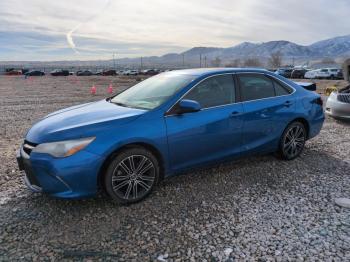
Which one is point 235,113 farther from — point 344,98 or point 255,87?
point 344,98

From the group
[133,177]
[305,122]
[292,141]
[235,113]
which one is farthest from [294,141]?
[133,177]

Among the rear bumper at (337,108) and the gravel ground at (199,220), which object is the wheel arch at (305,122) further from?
the rear bumper at (337,108)

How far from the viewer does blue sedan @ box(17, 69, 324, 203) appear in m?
3.39

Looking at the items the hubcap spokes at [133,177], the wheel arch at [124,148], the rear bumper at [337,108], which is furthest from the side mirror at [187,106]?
the rear bumper at [337,108]

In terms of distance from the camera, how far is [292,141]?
5.27 m

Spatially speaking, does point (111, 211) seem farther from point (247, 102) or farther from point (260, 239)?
point (247, 102)

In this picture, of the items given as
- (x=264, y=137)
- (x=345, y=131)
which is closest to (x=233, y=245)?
(x=264, y=137)

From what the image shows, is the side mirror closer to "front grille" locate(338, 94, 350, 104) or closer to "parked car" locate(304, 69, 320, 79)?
"front grille" locate(338, 94, 350, 104)

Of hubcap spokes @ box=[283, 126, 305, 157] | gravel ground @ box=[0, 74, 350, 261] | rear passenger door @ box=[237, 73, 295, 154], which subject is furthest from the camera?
hubcap spokes @ box=[283, 126, 305, 157]

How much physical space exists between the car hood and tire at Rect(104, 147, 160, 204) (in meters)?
0.37

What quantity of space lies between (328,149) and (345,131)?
2042mm

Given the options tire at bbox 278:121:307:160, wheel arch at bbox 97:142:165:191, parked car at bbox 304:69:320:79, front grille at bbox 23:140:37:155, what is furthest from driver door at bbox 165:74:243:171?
parked car at bbox 304:69:320:79

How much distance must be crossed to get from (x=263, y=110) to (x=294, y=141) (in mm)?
976

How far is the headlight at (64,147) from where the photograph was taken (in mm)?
3326
